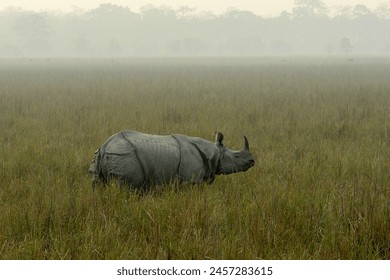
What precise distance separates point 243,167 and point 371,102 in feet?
27.8

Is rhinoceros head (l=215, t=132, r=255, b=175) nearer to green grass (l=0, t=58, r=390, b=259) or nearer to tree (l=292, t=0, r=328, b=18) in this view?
green grass (l=0, t=58, r=390, b=259)

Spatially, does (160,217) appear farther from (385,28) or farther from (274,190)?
(385,28)

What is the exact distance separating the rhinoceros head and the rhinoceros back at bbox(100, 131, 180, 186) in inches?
25.4

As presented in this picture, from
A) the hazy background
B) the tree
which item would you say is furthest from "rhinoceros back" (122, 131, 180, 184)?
the tree

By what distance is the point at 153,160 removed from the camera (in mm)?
4535

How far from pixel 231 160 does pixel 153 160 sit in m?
1.08

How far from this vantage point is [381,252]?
3.38 metres

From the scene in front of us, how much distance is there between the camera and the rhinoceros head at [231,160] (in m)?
5.11

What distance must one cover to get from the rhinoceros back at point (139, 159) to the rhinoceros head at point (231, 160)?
0.64m

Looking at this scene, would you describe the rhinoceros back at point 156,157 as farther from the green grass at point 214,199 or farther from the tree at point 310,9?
the tree at point 310,9

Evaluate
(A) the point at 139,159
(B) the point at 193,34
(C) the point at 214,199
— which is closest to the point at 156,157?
(A) the point at 139,159

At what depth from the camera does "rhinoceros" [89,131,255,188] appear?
14.5 ft

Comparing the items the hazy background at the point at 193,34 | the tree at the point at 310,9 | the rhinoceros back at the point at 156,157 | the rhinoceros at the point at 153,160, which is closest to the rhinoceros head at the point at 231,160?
the rhinoceros at the point at 153,160

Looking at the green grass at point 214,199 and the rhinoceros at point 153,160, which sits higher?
the rhinoceros at point 153,160
